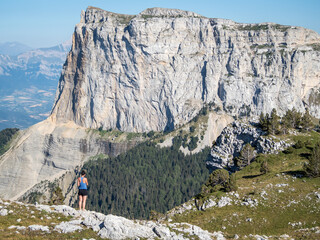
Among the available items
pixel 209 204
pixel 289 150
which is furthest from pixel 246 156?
pixel 209 204

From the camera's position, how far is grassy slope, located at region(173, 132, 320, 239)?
49.2m

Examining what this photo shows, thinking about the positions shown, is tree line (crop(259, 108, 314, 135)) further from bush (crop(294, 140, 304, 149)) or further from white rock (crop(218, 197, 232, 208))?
white rock (crop(218, 197, 232, 208))

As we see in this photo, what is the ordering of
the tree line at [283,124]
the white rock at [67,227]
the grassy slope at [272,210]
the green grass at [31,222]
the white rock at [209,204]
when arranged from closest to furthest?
the green grass at [31,222]
the white rock at [67,227]
the grassy slope at [272,210]
the white rock at [209,204]
the tree line at [283,124]

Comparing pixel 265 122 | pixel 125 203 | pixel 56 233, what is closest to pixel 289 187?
pixel 265 122

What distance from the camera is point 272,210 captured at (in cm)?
5491

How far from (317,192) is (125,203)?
12946 centimetres

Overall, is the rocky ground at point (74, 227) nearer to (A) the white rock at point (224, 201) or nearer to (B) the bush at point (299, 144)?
(A) the white rock at point (224, 201)

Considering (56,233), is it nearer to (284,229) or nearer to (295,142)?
(284,229)

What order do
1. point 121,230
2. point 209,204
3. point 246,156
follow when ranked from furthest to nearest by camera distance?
point 246,156
point 209,204
point 121,230

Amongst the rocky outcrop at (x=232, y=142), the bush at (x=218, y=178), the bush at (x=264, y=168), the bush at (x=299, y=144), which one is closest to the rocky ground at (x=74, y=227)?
the bush at (x=218, y=178)

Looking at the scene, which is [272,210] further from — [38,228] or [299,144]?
[38,228]

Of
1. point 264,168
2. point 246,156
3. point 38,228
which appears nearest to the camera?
point 38,228

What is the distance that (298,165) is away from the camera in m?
72.4

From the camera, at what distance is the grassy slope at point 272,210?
1938 inches
